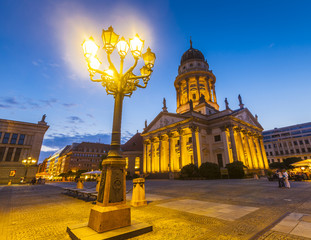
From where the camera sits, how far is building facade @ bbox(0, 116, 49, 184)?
33438 millimetres

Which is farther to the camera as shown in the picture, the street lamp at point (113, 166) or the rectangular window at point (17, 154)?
the rectangular window at point (17, 154)

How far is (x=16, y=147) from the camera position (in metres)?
35.2

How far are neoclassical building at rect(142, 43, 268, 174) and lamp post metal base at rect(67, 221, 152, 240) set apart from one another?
2911 cm

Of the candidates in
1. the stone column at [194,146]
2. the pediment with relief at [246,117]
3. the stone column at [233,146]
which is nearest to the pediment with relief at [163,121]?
the stone column at [194,146]

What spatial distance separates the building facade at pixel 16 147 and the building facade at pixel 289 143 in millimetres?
93330

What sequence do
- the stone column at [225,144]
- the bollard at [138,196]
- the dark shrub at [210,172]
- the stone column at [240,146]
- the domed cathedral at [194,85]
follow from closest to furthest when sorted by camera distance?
the bollard at [138,196], the dark shrub at [210,172], the stone column at [225,144], the stone column at [240,146], the domed cathedral at [194,85]

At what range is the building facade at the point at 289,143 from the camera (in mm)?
66688

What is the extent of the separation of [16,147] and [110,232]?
4411 centimetres

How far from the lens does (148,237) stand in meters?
3.76

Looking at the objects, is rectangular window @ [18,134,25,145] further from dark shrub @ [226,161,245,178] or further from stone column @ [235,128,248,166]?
stone column @ [235,128,248,166]

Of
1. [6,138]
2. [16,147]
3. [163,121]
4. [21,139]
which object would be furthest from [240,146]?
[6,138]

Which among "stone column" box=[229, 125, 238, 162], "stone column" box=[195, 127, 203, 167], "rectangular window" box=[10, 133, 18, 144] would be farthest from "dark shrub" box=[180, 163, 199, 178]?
"rectangular window" box=[10, 133, 18, 144]

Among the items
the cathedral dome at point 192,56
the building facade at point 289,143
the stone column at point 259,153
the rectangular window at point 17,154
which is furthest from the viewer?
the building facade at point 289,143

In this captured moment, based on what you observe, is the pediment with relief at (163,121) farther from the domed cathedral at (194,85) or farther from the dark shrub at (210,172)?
the dark shrub at (210,172)
